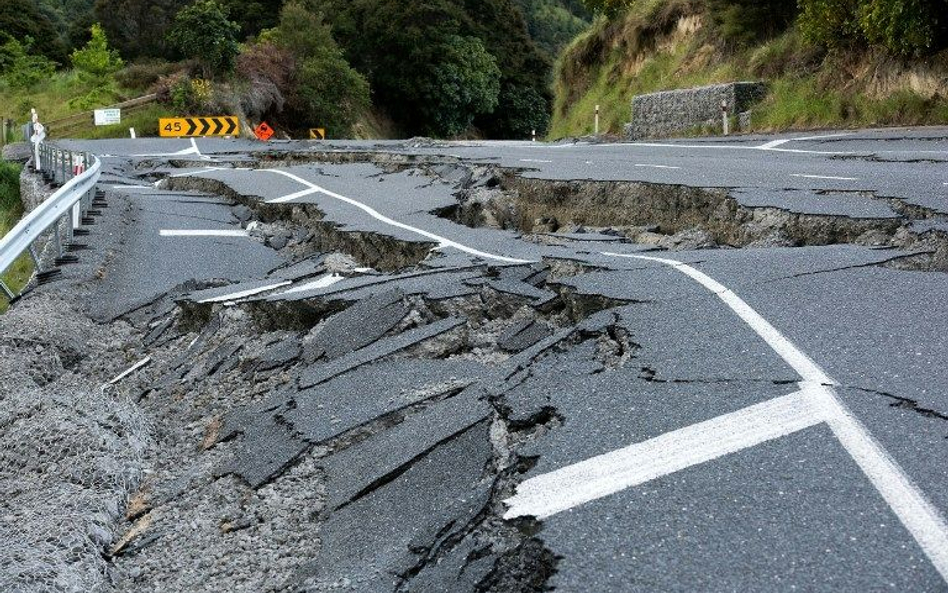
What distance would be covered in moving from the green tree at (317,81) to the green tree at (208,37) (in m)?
4.07

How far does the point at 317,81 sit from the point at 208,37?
5.59 meters

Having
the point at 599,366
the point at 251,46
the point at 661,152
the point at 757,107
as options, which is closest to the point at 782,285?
the point at 599,366

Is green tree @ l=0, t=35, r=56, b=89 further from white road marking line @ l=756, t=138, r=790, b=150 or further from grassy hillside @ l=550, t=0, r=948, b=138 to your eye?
white road marking line @ l=756, t=138, r=790, b=150

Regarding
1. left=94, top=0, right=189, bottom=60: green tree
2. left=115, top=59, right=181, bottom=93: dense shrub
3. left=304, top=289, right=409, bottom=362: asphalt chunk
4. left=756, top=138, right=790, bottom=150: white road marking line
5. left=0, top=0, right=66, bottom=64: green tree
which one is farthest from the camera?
left=94, top=0, right=189, bottom=60: green tree

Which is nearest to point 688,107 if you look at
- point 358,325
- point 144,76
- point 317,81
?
point 358,325

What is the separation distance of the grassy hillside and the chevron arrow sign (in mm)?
14133

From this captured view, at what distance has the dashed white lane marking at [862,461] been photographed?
312cm

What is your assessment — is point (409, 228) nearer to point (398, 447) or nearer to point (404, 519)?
point (398, 447)

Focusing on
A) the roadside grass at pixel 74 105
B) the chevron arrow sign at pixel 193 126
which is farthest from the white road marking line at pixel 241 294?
the roadside grass at pixel 74 105

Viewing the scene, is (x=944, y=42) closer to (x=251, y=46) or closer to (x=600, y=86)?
(x=600, y=86)

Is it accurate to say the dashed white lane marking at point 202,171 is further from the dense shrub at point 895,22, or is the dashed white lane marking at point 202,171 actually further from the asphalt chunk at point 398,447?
the asphalt chunk at point 398,447

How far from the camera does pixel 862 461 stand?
11.9 feet

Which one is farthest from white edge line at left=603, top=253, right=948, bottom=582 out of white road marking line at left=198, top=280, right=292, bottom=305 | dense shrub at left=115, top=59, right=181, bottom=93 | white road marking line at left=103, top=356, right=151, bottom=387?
dense shrub at left=115, top=59, right=181, bottom=93

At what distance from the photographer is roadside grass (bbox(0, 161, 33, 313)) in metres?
13.4
